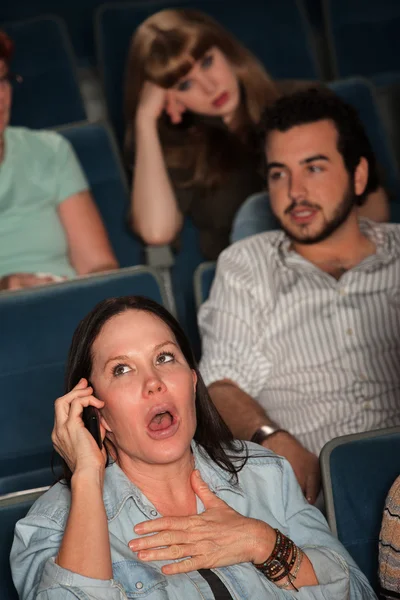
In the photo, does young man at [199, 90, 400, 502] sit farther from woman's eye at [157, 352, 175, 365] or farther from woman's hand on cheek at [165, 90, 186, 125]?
woman's hand on cheek at [165, 90, 186, 125]

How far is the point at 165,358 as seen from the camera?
4.50ft

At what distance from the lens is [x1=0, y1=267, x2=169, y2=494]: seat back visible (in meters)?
1.79

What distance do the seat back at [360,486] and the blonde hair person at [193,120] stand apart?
1141 millimetres

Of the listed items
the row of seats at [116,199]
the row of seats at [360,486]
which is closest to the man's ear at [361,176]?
the row of seats at [116,199]

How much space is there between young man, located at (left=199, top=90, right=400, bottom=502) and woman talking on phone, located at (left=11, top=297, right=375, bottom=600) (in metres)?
0.34

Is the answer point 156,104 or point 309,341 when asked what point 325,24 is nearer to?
point 156,104

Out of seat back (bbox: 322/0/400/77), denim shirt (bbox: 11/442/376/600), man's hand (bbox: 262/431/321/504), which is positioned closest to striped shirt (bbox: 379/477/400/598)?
denim shirt (bbox: 11/442/376/600)

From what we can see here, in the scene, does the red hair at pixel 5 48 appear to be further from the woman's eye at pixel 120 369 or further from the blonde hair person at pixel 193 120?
the woman's eye at pixel 120 369

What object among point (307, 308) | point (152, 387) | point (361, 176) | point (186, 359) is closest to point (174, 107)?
point (361, 176)

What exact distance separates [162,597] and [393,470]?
1.32ft

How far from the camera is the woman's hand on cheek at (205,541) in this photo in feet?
4.04

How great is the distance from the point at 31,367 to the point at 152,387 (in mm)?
542

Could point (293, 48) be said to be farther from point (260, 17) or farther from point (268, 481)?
point (268, 481)

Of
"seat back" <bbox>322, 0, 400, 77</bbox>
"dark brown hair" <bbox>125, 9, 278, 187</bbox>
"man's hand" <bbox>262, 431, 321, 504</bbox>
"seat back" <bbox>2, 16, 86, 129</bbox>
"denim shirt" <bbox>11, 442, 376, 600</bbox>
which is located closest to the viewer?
"denim shirt" <bbox>11, 442, 376, 600</bbox>
